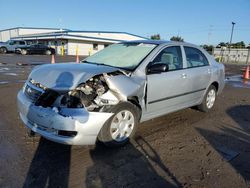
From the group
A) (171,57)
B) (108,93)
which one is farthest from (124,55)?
(108,93)

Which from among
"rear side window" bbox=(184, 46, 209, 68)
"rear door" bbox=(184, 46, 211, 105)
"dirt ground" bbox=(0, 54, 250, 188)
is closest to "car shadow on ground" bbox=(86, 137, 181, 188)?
"dirt ground" bbox=(0, 54, 250, 188)

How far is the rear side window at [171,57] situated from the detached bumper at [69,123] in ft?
5.71

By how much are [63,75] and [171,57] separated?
2.28 meters

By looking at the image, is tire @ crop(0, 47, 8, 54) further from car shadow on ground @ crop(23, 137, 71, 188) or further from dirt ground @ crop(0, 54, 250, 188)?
car shadow on ground @ crop(23, 137, 71, 188)

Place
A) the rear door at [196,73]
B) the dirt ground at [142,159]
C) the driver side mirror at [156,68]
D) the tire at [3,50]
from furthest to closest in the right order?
the tire at [3,50] → the rear door at [196,73] → the driver side mirror at [156,68] → the dirt ground at [142,159]

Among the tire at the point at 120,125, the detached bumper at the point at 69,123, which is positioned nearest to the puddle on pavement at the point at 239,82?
the tire at the point at 120,125

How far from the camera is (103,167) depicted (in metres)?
3.37

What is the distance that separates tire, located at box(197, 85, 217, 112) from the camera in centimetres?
606

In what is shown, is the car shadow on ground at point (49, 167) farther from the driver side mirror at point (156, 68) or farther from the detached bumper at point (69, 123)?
the driver side mirror at point (156, 68)

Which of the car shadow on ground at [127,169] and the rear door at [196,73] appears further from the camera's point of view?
the rear door at [196,73]

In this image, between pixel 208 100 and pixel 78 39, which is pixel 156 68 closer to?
pixel 208 100

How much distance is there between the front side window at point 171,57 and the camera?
4.77 meters

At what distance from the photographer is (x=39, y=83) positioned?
3.86 metres

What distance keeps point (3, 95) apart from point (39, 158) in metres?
4.46
